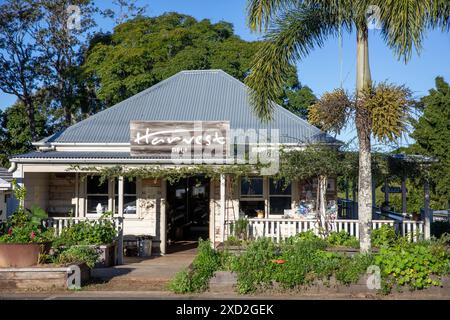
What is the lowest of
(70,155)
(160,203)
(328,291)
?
(328,291)

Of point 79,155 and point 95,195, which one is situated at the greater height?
point 79,155

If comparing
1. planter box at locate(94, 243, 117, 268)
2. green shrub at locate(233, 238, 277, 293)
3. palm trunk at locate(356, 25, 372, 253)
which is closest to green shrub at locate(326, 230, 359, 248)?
palm trunk at locate(356, 25, 372, 253)

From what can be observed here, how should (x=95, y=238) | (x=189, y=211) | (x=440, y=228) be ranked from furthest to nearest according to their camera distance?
(x=189, y=211) → (x=440, y=228) → (x=95, y=238)

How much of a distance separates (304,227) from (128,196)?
18.2ft

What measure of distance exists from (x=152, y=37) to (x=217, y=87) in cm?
1128

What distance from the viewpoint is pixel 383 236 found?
43.2ft

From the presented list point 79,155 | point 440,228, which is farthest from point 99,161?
point 440,228

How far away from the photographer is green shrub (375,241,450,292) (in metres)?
9.93

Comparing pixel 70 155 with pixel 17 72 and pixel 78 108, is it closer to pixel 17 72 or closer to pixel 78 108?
pixel 78 108

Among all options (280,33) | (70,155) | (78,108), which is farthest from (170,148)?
(78,108)

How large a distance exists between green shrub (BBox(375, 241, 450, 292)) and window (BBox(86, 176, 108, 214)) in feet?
30.5

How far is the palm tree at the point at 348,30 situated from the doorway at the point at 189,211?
25.5 feet

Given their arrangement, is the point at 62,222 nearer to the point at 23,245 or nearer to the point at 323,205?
the point at 23,245

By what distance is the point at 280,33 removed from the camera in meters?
11.9
